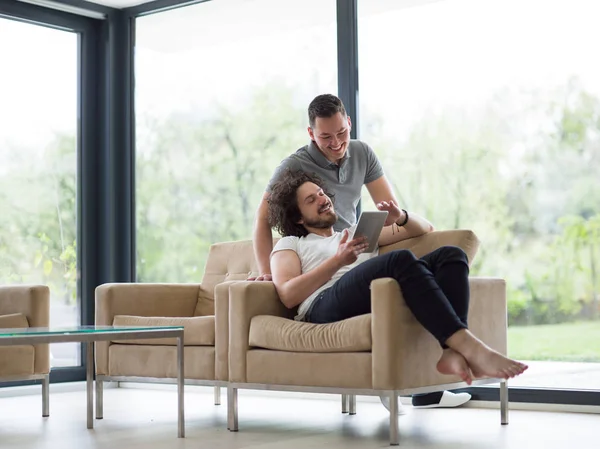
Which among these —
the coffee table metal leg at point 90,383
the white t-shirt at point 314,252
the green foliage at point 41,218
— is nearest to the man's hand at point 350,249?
the white t-shirt at point 314,252

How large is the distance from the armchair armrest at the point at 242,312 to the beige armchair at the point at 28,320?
118cm

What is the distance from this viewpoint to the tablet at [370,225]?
134 inches

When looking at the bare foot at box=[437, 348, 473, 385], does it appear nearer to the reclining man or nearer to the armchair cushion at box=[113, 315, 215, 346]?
the reclining man

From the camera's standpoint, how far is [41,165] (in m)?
5.85

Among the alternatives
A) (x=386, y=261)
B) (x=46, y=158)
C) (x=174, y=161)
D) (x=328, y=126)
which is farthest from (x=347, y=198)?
(x=46, y=158)

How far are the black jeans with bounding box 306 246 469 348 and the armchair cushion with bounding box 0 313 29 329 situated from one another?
1.56 m

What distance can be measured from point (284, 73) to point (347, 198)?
5.37 ft

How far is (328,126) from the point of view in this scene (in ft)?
12.9

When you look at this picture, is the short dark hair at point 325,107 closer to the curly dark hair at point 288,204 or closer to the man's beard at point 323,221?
the curly dark hair at point 288,204

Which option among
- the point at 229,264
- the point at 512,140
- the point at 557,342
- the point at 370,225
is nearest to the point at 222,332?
the point at 370,225

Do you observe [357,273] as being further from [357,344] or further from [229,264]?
[229,264]

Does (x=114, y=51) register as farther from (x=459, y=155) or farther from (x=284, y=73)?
(x=459, y=155)

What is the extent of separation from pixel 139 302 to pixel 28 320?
0.53 meters

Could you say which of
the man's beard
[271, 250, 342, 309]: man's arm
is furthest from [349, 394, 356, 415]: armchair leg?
the man's beard
